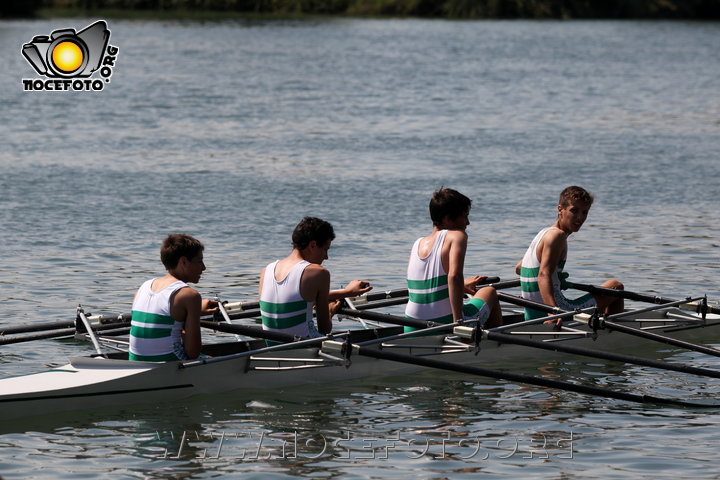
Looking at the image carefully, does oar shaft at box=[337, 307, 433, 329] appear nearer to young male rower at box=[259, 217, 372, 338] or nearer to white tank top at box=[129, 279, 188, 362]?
young male rower at box=[259, 217, 372, 338]

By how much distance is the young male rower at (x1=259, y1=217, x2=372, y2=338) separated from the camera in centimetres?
1138

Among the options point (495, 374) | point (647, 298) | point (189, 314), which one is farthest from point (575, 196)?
point (189, 314)

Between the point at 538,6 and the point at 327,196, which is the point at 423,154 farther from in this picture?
the point at 538,6

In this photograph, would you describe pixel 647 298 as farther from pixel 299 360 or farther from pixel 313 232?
pixel 313 232

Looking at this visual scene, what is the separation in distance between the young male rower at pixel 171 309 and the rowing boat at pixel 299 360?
0.43 ft

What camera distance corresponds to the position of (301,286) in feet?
37.7

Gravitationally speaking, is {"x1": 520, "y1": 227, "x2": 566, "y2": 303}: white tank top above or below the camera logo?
below

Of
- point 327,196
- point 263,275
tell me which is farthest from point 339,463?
point 327,196

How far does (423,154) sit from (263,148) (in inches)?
156

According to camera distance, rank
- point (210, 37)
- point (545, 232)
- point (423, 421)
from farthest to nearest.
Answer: point (210, 37) < point (545, 232) < point (423, 421)

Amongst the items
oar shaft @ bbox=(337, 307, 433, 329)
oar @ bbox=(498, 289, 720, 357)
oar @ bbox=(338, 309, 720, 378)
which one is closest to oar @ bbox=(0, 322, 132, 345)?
Answer: oar shaft @ bbox=(337, 307, 433, 329)

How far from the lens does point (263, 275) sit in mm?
11758

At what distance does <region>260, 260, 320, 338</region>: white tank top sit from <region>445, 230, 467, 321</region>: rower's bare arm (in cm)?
144
